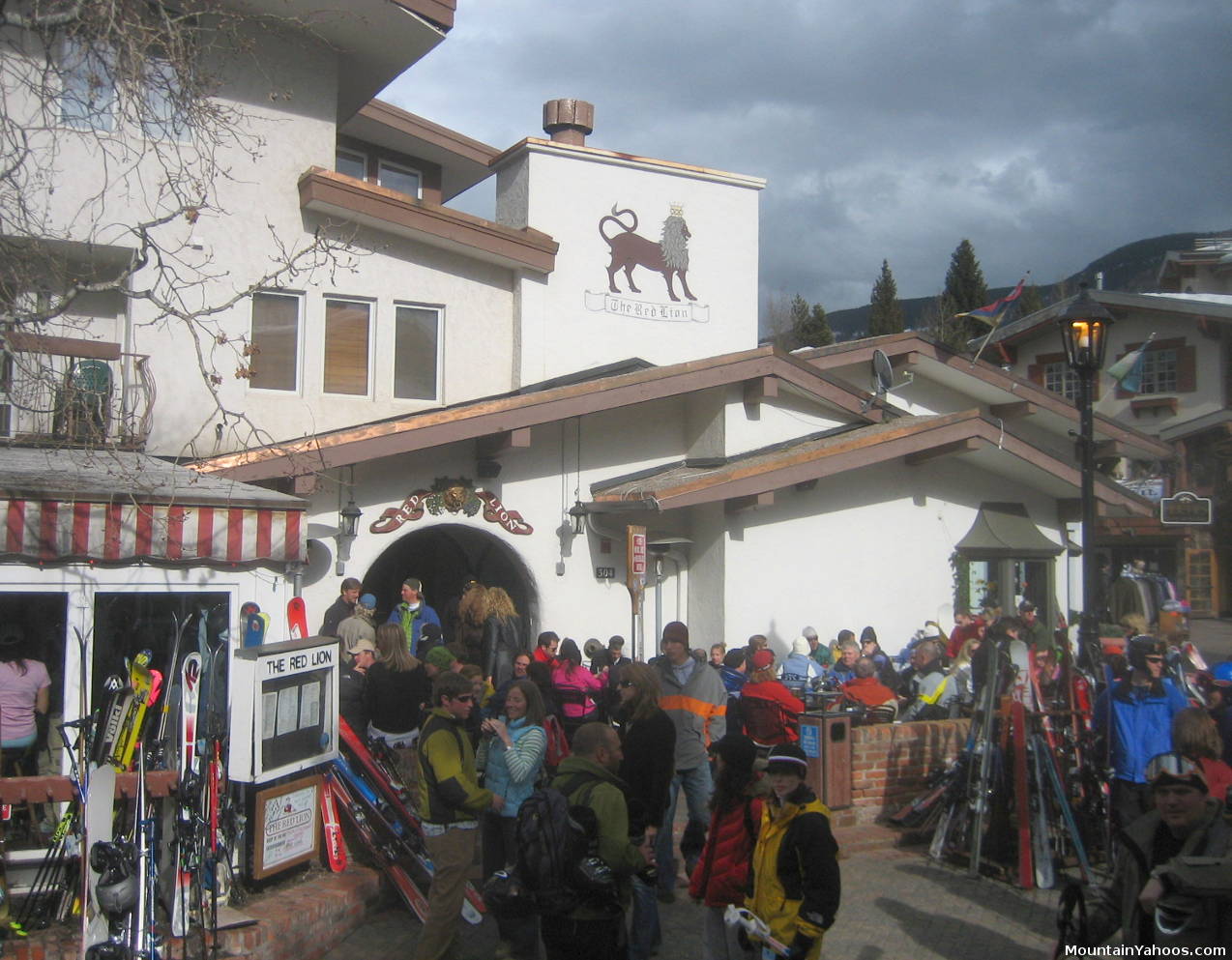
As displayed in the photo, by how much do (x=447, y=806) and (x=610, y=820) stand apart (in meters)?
1.50

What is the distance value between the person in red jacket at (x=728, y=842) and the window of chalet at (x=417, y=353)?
31.0 ft

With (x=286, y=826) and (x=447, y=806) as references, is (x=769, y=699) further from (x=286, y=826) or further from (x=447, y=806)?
(x=286, y=826)

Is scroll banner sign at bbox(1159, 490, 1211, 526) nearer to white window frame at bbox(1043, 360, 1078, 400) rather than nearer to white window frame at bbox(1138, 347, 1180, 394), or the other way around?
white window frame at bbox(1138, 347, 1180, 394)

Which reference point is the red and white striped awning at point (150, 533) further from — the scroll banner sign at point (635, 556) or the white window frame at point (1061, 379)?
the white window frame at point (1061, 379)

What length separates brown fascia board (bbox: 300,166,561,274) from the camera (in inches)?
523

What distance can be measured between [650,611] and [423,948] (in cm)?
794

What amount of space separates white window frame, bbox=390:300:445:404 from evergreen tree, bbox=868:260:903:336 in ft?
97.7

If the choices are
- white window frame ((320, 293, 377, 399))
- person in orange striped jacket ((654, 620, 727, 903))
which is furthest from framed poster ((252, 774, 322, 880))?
white window frame ((320, 293, 377, 399))

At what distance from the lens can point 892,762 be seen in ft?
33.0

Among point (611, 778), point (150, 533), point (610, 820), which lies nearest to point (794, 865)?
point (610, 820)

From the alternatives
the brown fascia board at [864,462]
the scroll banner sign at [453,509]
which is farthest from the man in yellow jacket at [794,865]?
the scroll banner sign at [453,509]

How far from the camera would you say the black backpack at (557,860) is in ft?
16.5

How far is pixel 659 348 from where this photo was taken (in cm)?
1717

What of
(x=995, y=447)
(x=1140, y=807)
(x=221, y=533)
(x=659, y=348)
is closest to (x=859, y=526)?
(x=995, y=447)
